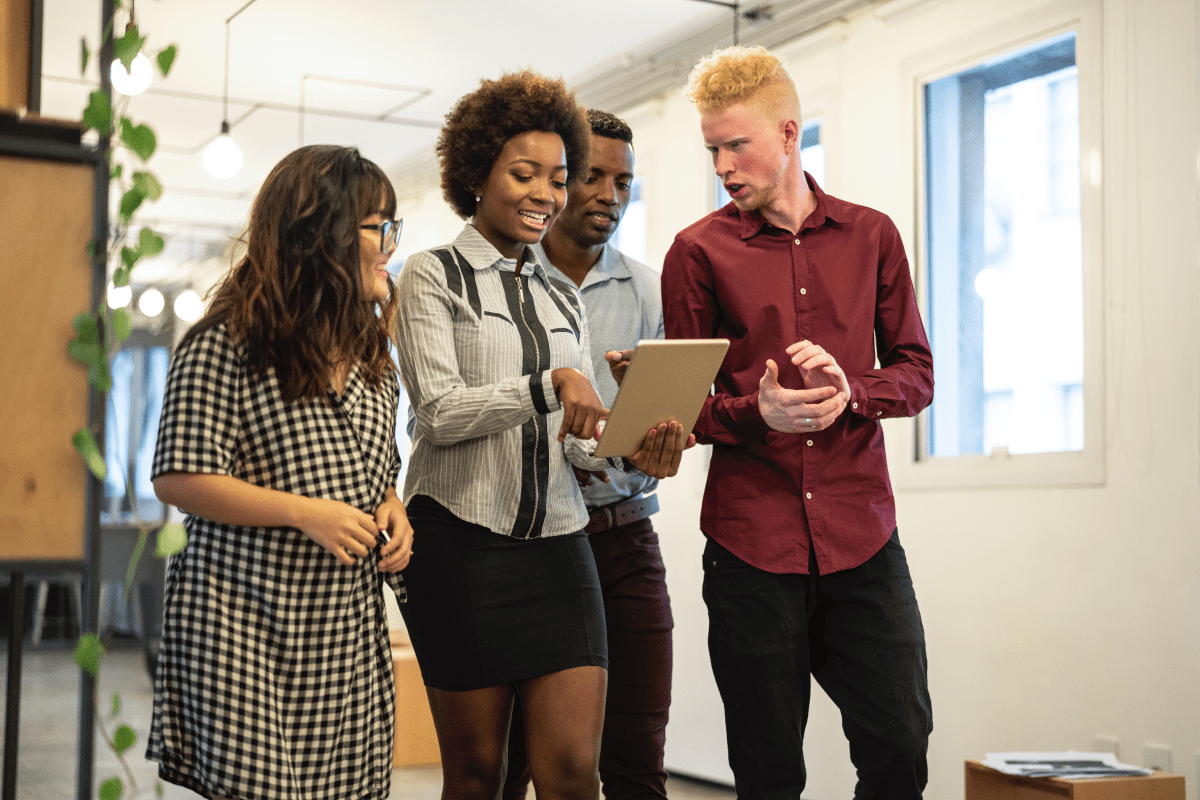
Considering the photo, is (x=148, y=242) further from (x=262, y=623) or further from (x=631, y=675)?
(x=631, y=675)

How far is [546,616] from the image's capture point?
2.03 meters

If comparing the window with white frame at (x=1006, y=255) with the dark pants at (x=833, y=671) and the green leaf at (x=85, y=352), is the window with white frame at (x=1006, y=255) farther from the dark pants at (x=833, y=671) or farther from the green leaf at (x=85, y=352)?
the green leaf at (x=85, y=352)

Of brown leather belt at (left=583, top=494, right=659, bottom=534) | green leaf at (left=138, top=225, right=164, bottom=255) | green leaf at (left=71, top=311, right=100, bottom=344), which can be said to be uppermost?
green leaf at (left=138, top=225, right=164, bottom=255)

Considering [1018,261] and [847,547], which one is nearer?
[847,547]

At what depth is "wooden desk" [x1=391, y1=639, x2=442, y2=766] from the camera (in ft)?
18.1

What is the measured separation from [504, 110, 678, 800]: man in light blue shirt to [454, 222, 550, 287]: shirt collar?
25cm

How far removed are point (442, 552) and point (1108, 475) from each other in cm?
233

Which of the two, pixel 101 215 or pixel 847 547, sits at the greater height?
pixel 101 215

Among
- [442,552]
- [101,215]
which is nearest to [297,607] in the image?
[442,552]

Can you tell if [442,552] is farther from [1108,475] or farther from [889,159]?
[889,159]

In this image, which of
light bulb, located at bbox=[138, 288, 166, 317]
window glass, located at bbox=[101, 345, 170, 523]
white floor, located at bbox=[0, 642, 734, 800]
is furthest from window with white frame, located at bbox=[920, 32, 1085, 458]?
window glass, located at bbox=[101, 345, 170, 523]

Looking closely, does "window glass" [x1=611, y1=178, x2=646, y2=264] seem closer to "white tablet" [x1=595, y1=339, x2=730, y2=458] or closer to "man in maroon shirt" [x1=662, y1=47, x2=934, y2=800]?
"man in maroon shirt" [x1=662, y1=47, x2=934, y2=800]

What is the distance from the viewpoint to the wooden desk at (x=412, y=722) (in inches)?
217

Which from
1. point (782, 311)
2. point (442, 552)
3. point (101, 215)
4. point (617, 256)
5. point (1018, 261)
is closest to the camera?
point (101, 215)
